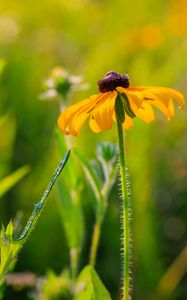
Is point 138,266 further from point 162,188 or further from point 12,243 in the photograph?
point 12,243

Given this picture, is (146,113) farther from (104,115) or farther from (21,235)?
(21,235)

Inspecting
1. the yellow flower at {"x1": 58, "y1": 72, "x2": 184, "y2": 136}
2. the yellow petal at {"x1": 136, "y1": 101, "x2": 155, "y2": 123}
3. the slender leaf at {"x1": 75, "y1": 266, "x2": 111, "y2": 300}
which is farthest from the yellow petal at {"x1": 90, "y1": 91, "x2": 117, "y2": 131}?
the slender leaf at {"x1": 75, "y1": 266, "x2": 111, "y2": 300}

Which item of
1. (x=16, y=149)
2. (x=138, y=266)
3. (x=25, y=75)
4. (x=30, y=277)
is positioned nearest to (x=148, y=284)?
(x=138, y=266)

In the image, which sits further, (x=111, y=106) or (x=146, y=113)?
(x=146, y=113)

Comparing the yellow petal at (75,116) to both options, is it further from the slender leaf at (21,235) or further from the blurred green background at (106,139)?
the blurred green background at (106,139)

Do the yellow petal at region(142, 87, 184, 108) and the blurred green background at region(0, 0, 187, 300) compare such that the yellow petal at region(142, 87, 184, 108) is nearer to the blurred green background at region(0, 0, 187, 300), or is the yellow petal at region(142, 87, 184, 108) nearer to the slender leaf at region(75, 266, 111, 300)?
the slender leaf at region(75, 266, 111, 300)

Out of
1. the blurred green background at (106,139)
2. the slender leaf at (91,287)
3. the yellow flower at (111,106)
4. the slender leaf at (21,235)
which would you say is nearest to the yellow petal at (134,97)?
the yellow flower at (111,106)

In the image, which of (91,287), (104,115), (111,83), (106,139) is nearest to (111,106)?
(104,115)
